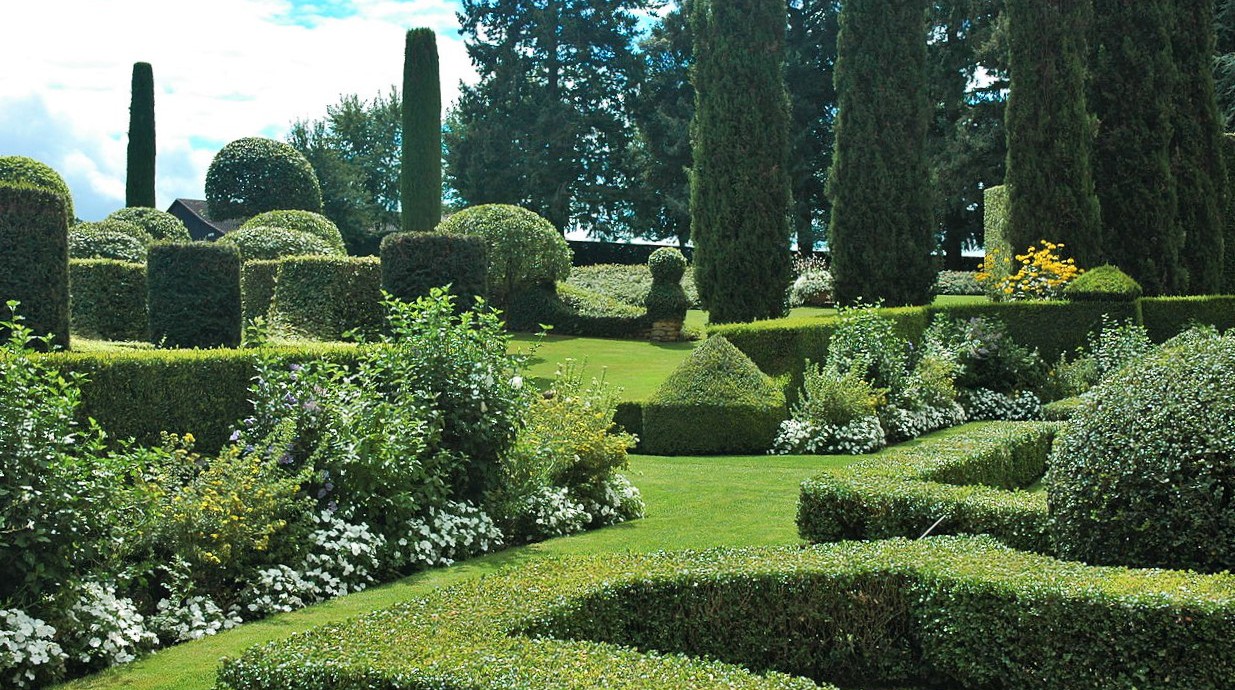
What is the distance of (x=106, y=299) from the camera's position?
16.4 metres

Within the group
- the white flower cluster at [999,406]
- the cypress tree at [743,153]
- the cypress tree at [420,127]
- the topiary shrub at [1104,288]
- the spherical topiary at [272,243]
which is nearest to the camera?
the white flower cluster at [999,406]

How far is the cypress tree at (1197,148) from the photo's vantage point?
21016 millimetres

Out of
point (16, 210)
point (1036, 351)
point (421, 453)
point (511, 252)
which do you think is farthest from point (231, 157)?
point (421, 453)

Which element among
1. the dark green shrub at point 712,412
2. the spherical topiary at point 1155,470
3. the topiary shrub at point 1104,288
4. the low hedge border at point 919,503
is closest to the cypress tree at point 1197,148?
the topiary shrub at point 1104,288

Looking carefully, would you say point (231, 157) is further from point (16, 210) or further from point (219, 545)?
point (219, 545)

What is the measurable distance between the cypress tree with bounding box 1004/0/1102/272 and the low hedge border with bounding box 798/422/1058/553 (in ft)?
42.5

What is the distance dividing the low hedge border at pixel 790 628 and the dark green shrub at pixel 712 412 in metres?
6.67

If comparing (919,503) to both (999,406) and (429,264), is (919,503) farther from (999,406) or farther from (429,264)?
(999,406)

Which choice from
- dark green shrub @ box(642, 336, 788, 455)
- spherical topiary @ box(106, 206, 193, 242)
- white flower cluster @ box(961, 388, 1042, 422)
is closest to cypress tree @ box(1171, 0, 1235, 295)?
white flower cluster @ box(961, 388, 1042, 422)

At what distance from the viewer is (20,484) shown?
5.02 m

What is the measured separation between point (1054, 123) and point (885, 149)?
10.8ft

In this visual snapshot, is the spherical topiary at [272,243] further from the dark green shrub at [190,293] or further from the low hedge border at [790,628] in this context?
the low hedge border at [790,628]

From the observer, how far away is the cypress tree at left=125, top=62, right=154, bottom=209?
35.7 m

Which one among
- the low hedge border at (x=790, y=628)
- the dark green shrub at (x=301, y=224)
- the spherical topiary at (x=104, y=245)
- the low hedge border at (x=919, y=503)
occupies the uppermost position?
the dark green shrub at (x=301, y=224)
